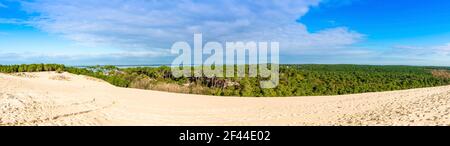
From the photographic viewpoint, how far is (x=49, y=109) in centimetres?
2070

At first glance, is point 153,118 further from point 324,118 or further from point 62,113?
point 324,118

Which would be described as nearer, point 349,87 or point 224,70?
point 349,87

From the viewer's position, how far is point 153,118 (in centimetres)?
2077
